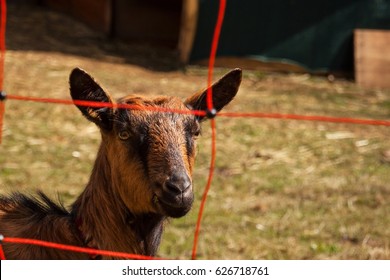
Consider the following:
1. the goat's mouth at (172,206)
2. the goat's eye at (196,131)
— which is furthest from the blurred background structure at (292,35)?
the goat's mouth at (172,206)

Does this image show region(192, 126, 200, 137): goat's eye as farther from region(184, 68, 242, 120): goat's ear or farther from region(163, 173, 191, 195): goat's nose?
region(163, 173, 191, 195): goat's nose

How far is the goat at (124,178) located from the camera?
434 centimetres

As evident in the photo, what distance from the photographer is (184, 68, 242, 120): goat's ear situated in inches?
184

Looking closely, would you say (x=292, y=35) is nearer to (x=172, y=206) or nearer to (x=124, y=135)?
(x=124, y=135)

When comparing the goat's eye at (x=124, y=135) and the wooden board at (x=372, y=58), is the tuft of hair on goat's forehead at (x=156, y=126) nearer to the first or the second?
the goat's eye at (x=124, y=135)

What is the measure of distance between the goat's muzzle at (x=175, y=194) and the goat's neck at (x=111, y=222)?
32cm

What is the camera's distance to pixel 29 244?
14.7 feet

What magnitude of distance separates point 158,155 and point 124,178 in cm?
25

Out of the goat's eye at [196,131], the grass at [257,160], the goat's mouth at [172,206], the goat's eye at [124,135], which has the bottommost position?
the grass at [257,160]

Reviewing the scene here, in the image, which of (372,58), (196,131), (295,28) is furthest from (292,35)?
(196,131)

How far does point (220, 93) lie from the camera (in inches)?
186

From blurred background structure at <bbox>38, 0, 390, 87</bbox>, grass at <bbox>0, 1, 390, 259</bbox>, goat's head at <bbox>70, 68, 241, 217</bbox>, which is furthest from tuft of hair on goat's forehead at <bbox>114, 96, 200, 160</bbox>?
blurred background structure at <bbox>38, 0, 390, 87</bbox>
